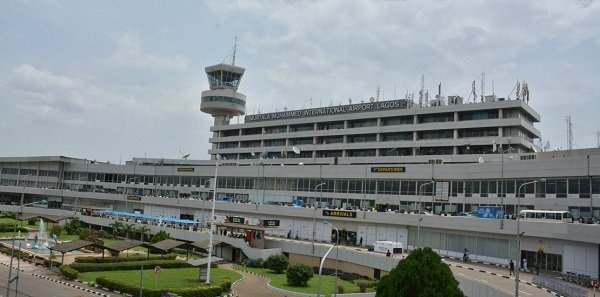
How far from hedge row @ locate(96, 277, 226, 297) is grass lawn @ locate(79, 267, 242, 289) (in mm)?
1904

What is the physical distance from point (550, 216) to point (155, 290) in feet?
138

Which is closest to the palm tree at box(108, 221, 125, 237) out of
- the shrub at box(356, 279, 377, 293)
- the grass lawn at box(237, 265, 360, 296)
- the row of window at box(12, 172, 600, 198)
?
the row of window at box(12, 172, 600, 198)

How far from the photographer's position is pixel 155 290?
46719 millimetres

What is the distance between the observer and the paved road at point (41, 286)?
150ft

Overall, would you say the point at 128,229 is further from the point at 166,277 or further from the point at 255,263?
the point at 166,277

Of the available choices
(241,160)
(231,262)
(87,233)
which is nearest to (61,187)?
(241,160)

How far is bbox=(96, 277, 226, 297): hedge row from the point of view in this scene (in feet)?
152

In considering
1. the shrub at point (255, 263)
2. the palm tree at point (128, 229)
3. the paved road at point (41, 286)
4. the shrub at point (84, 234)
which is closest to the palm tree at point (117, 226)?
the palm tree at point (128, 229)

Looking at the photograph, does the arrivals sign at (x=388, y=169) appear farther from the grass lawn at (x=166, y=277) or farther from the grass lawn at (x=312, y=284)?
the grass lawn at (x=166, y=277)

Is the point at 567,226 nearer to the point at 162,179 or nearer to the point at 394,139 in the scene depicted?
the point at 394,139

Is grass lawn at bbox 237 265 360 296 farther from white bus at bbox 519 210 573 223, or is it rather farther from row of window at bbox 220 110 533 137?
row of window at bbox 220 110 533 137

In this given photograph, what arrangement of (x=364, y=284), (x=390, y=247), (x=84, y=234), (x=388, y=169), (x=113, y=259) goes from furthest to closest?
(x=84, y=234) → (x=388, y=169) → (x=113, y=259) → (x=390, y=247) → (x=364, y=284)

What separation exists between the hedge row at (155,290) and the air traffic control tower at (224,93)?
90.4 meters

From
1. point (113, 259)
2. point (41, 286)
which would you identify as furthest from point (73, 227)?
point (41, 286)
